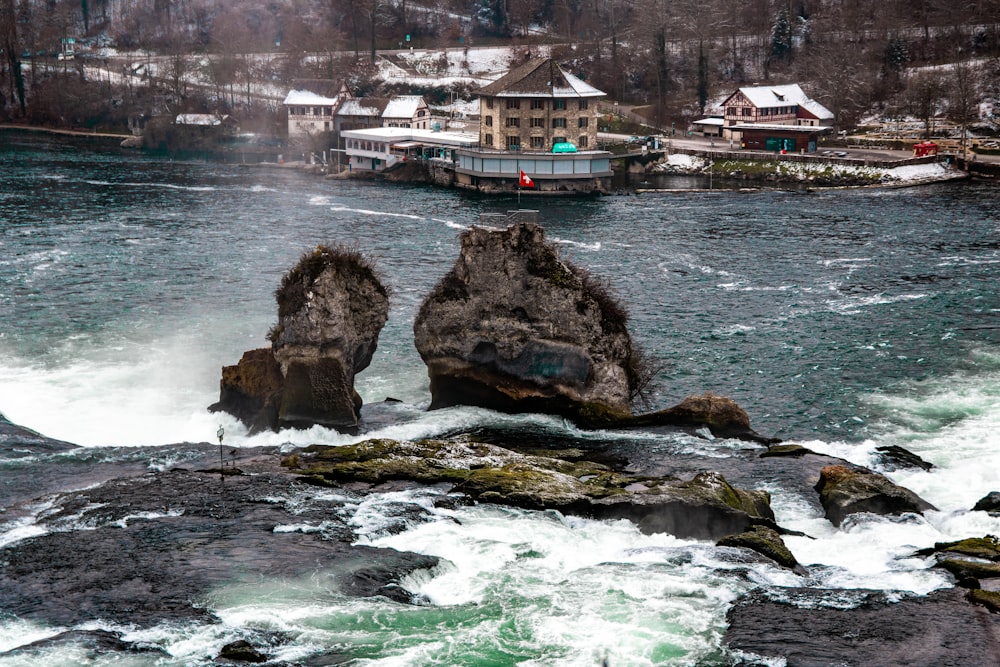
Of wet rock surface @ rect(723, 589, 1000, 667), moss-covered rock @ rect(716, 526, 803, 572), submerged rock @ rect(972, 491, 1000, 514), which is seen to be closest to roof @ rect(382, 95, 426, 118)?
submerged rock @ rect(972, 491, 1000, 514)

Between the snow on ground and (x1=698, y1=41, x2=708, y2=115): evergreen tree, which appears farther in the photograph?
(x1=698, y1=41, x2=708, y2=115): evergreen tree

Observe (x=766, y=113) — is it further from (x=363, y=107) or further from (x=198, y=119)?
(x=198, y=119)

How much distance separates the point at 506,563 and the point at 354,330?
19.9m

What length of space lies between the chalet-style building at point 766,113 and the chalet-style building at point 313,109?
5808 centimetres

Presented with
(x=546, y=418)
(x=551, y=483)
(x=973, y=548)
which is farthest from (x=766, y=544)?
(x=546, y=418)

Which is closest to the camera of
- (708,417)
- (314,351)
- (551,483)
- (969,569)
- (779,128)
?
(969,569)

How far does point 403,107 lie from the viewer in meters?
172

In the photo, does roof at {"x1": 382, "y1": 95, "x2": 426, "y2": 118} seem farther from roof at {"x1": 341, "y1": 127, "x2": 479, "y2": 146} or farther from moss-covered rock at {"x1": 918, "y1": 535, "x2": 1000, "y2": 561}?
moss-covered rock at {"x1": 918, "y1": 535, "x2": 1000, "y2": 561}

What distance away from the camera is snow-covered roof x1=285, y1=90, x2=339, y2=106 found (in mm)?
174625

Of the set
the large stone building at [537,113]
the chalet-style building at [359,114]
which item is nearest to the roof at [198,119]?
the chalet-style building at [359,114]

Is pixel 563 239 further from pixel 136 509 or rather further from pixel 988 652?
pixel 988 652

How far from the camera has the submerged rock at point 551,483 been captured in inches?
1618

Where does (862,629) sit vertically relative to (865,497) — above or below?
below

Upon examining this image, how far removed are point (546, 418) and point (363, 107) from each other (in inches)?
4941
